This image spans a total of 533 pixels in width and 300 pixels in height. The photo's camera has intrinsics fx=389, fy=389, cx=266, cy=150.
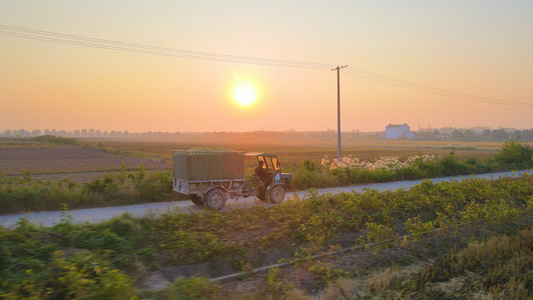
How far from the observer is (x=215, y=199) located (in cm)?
1308

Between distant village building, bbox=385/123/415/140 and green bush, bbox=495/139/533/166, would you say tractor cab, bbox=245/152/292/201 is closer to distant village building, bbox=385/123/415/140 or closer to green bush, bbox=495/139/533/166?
green bush, bbox=495/139/533/166

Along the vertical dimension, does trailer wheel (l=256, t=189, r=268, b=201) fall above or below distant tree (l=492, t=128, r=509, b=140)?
below

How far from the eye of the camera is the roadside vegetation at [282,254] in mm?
6699

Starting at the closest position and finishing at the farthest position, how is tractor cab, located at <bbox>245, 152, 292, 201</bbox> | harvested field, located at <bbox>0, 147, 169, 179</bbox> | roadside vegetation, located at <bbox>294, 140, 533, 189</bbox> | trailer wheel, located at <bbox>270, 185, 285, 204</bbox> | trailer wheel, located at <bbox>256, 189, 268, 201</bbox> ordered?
trailer wheel, located at <bbox>270, 185, 285, 204</bbox>, tractor cab, located at <bbox>245, 152, 292, 201</bbox>, trailer wheel, located at <bbox>256, 189, 268, 201</bbox>, roadside vegetation, located at <bbox>294, 140, 533, 189</bbox>, harvested field, located at <bbox>0, 147, 169, 179</bbox>

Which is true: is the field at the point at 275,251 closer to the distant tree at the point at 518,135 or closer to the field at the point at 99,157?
the field at the point at 99,157

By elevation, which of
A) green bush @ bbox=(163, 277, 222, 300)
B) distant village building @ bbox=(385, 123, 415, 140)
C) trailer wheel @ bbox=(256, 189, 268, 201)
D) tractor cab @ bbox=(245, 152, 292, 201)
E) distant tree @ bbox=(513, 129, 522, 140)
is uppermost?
distant village building @ bbox=(385, 123, 415, 140)

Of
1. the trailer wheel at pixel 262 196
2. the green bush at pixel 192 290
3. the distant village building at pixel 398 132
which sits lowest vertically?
the green bush at pixel 192 290

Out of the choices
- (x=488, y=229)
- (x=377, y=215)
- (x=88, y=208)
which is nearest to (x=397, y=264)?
(x=377, y=215)

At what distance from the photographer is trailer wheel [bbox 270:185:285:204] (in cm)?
1439

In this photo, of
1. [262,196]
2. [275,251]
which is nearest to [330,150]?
[262,196]

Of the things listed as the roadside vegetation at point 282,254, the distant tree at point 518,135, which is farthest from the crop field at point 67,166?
the distant tree at point 518,135

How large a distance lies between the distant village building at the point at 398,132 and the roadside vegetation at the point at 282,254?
14016 centimetres

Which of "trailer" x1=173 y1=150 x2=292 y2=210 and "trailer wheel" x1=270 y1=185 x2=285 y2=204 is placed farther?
"trailer wheel" x1=270 y1=185 x2=285 y2=204

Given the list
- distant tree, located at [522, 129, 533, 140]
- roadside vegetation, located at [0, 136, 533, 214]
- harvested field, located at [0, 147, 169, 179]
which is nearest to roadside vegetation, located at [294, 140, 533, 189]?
roadside vegetation, located at [0, 136, 533, 214]
